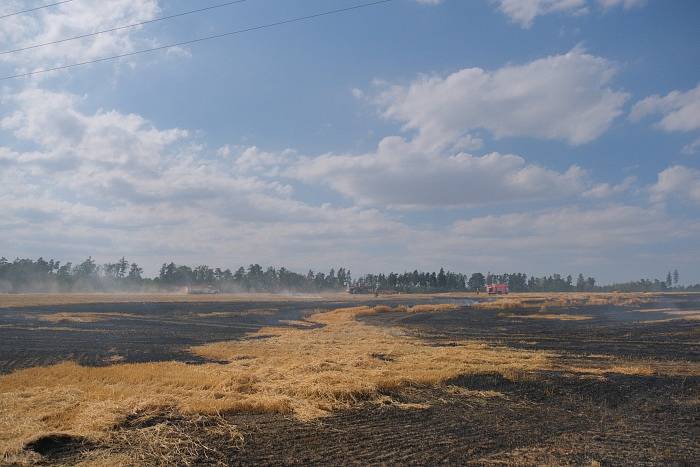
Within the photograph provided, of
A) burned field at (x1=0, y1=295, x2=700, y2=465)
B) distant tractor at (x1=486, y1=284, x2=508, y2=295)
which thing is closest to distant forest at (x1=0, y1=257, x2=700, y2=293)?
distant tractor at (x1=486, y1=284, x2=508, y2=295)

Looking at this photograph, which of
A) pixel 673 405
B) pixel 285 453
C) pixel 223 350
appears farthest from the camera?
pixel 223 350

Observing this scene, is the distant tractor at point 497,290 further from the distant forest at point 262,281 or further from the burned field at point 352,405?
the burned field at point 352,405

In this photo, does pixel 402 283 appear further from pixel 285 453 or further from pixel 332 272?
pixel 285 453

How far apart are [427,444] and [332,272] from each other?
610 feet

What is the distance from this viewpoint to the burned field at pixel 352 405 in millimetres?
8258

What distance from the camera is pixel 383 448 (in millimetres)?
8586

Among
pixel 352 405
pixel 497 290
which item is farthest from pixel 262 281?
pixel 352 405

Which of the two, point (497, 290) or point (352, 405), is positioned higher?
point (352, 405)

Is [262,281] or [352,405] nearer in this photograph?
[352,405]

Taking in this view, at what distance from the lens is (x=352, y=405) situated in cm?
1151

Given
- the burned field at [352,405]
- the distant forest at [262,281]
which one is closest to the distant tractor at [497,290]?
the distant forest at [262,281]

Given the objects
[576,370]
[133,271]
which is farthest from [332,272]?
[576,370]

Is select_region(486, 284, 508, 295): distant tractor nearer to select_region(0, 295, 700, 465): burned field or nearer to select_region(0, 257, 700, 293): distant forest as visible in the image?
select_region(0, 257, 700, 293): distant forest

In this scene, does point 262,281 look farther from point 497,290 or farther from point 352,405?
point 352,405
